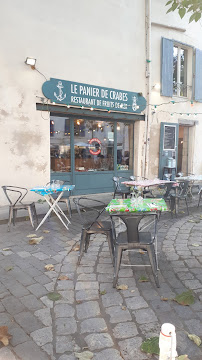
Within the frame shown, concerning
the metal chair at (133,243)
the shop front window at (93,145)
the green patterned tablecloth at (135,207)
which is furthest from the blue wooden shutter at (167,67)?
the metal chair at (133,243)

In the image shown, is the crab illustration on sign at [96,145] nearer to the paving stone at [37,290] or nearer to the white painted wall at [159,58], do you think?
the white painted wall at [159,58]

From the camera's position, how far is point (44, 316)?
7.68 feet

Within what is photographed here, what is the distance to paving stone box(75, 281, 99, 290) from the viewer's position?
9.31 ft

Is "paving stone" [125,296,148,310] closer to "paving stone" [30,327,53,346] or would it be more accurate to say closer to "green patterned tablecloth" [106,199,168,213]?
"paving stone" [30,327,53,346]

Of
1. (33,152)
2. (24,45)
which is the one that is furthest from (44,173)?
(24,45)

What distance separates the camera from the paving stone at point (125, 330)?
2.08m

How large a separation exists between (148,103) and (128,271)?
671cm

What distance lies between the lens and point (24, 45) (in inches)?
255

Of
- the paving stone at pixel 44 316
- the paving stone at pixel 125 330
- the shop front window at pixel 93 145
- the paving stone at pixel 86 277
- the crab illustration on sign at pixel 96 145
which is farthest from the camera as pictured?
the crab illustration on sign at pixel 96 145

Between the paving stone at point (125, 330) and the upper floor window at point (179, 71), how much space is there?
355 inches

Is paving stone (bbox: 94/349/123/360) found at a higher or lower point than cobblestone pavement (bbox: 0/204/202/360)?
lower

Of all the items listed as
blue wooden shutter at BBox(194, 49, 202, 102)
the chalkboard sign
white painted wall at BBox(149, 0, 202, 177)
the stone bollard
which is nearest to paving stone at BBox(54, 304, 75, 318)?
the stone bollard

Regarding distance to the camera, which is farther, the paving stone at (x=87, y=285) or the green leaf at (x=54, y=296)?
the paving stone at (x=87, y=285)

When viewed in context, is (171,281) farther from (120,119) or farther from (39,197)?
(120,119)
